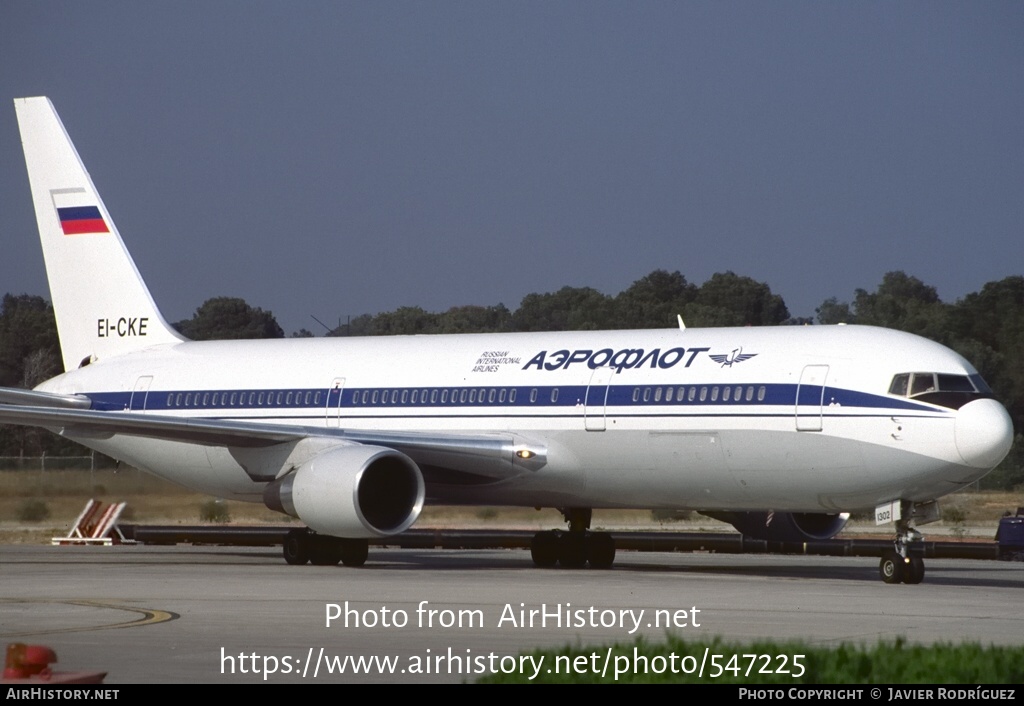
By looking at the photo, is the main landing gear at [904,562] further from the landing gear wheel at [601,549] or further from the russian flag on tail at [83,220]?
the russian flag on tail at [83,220]

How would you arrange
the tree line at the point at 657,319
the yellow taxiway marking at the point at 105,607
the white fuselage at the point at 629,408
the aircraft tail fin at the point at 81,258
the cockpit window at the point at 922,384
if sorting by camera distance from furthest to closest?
the tree line at the point at 657,319
the aircraft tail fin at the point at 81,258
the white fuselage at the point at 629,408
the cockpit window at the point at 922,384
the yellow taxiway marking at the point at 105,607

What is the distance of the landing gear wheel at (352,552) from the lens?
26516 mm

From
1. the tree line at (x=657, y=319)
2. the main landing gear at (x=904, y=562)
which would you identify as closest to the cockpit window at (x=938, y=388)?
the main landing gear at (x=904, y=562)

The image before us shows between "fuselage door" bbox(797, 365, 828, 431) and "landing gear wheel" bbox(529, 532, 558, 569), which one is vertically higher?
"fuselage door" bbox(797, 365, 828, 431)

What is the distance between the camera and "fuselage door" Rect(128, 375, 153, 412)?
3030 centimetres

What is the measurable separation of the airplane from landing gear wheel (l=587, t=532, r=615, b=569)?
0.14 feet

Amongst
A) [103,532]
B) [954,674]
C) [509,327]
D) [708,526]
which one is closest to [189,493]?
[103,532]

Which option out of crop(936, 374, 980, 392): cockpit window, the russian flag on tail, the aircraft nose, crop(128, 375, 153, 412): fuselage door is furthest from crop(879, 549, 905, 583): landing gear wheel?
the russian flag on tail

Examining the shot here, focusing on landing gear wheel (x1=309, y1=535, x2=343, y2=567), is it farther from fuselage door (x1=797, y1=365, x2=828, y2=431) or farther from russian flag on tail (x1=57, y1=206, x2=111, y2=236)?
russian flag on tail (x1=57, y1=206, x2=111, y2=236)

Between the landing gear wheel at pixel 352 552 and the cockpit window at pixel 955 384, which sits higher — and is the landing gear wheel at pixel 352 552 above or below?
below

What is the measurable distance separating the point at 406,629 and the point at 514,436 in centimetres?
1092

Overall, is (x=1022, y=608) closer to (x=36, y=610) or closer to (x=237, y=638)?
(x=237, y=638)

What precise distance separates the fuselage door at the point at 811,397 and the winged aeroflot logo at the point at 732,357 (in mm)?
1067

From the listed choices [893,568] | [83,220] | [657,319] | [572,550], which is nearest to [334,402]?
[572,550]
